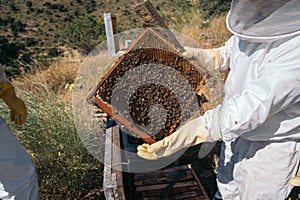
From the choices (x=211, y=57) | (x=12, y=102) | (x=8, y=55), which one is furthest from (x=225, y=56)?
(x=8, y=55)

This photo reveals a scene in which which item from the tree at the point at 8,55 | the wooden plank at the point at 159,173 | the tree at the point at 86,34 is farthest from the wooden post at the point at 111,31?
the tree at the point at 86,34

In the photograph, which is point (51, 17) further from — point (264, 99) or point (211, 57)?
point (264, 99)

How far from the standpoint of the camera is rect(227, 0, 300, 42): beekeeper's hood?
1.31m

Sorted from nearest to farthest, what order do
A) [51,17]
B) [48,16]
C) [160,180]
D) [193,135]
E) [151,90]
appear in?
[193,135] < [151,90] < [160,180] < [51,17] < [48,16]

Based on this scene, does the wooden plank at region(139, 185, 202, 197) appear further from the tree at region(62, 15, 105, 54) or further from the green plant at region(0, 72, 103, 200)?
the tree at region(62, 15, 105, 54)

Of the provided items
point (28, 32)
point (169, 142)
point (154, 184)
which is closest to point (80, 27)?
point (154, 184)

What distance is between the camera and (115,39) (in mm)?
2914

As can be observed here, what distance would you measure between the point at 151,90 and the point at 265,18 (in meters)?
0.94

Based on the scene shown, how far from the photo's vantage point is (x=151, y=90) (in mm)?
2100

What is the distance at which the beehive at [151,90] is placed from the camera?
1982 millimetres

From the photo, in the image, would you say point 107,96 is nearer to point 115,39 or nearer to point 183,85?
point 183,85

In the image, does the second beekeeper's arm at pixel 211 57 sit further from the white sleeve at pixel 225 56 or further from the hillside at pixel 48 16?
the hillside at pixel 48 16

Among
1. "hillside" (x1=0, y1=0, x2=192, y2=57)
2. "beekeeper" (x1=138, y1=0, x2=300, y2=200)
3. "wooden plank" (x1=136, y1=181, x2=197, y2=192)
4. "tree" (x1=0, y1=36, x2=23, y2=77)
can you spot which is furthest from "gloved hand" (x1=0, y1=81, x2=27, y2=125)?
"hillside" (x1=0, y1=0, x2=192, y2=57)

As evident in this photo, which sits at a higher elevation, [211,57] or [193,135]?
[211,57]
